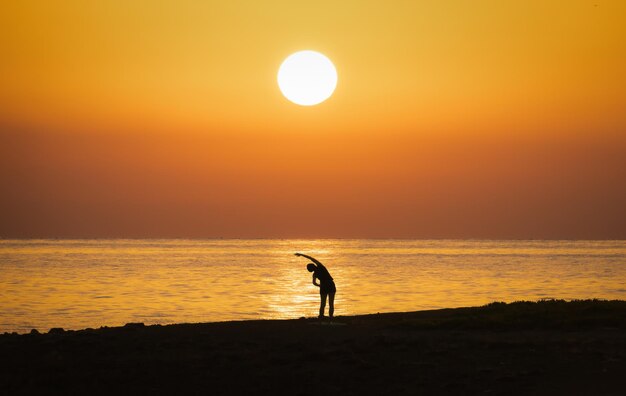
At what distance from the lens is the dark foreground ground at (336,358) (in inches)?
699

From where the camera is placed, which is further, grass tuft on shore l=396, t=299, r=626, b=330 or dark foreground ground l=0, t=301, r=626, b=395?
grass tuft on shore l=396, t=299, r=626, b=330

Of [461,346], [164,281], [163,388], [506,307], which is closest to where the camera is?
[163,388]

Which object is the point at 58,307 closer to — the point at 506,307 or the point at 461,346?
the point at 506,307

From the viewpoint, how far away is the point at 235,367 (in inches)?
771

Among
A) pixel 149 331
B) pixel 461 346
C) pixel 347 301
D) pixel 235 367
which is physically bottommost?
pixel 235 367

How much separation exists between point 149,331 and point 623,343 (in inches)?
489

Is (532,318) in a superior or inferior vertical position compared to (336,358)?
superior

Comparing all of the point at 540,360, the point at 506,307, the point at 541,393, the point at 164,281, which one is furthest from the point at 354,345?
the point at 164,281

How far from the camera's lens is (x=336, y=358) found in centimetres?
2020

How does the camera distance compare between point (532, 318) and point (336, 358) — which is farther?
point (532, 318)

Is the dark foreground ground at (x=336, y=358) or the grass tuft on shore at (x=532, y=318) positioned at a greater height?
the grass tuft on shore at (x=532, y=318)

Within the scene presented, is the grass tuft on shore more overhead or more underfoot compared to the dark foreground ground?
more overhead

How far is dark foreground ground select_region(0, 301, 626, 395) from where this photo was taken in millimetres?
17750

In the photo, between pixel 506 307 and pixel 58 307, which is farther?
pixel 58 307
